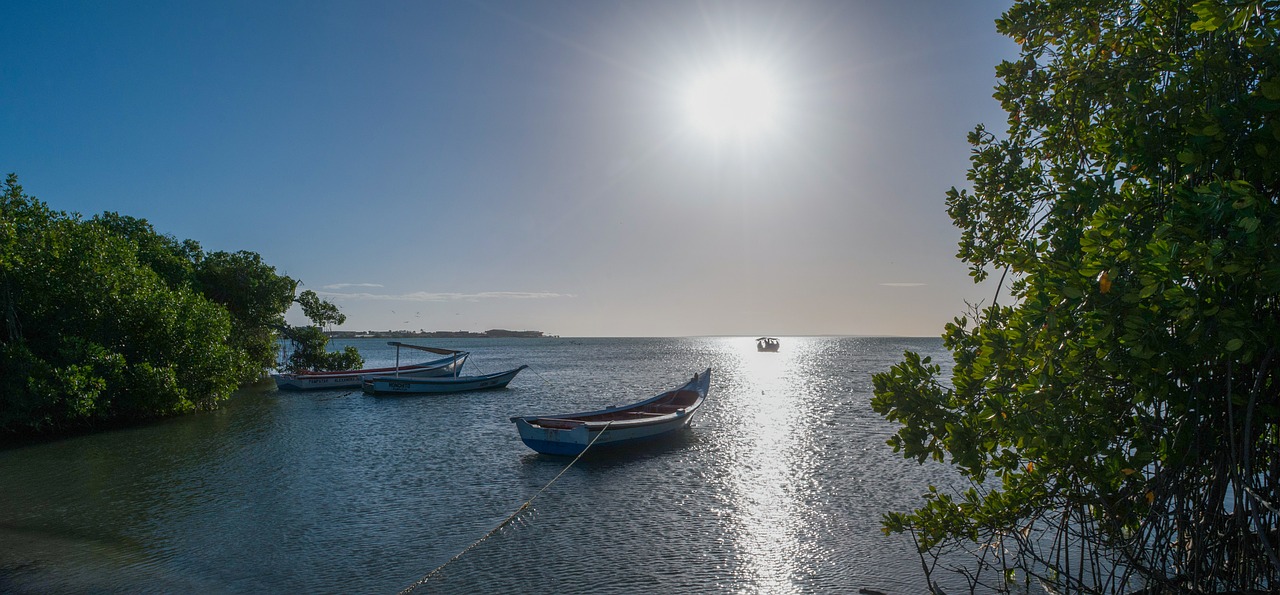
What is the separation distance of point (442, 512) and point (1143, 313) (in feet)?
44.5

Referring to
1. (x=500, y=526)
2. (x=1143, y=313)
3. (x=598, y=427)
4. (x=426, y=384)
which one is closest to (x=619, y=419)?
(x=598, y=427)

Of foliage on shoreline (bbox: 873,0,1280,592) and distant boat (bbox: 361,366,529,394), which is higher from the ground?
foliage on shoreline (bbox: 873,0,1280,592)

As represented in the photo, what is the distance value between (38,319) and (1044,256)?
30.1 meters

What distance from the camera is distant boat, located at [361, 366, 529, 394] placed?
37.2 metres

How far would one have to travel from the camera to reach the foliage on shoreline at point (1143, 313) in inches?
129

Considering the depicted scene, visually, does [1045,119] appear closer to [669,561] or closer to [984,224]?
[984,224]

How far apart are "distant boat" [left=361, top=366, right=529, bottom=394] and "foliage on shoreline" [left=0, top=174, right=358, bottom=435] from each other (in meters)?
9.46

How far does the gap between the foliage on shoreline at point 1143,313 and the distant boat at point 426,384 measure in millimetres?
36444

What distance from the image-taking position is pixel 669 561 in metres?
10.8

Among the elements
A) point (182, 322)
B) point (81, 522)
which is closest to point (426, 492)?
point (81, 522)

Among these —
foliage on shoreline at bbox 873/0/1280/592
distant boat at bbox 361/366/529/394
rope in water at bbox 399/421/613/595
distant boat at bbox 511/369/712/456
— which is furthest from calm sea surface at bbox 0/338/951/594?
distant boat at bbox 361/366/529/394

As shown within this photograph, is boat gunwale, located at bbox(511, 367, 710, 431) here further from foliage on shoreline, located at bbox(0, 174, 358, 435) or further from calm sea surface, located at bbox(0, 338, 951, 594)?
foliage on shoreline, located at bbox(0, 174, 358, 435)

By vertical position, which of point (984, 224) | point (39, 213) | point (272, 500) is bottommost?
point (272, 500)

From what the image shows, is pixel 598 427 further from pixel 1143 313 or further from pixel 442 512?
pixel 1143 313
